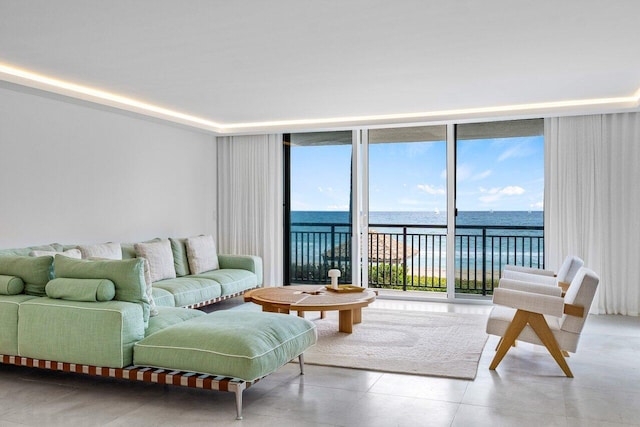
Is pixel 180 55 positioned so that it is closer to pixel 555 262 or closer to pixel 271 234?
pixel 271 234

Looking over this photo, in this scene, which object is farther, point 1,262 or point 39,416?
point 1,262

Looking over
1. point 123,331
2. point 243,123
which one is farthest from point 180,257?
point 123,331

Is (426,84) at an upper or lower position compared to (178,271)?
upper

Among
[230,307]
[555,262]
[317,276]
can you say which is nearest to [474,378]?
[555,262]

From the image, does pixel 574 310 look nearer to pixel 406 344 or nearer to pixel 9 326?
pixel 406 344

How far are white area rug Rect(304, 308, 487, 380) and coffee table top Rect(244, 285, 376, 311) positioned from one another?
349 mm

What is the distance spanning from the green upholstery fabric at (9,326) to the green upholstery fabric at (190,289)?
5.67ft

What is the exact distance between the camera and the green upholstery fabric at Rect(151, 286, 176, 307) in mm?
5129

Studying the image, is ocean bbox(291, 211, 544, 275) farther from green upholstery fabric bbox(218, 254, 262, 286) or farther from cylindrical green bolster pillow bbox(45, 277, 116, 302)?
cylindrical green bolster pillow bbox(45, 277, 116, 302)

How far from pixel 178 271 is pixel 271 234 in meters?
1.88

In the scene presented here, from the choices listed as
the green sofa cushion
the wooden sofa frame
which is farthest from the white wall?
the wooden sofa frame

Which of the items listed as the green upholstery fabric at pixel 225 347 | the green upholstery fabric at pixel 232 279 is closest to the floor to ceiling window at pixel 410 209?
the green upholstery fabric at pixel 232 279

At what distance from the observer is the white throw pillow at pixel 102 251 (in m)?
5.14

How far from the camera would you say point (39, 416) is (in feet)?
10.6
